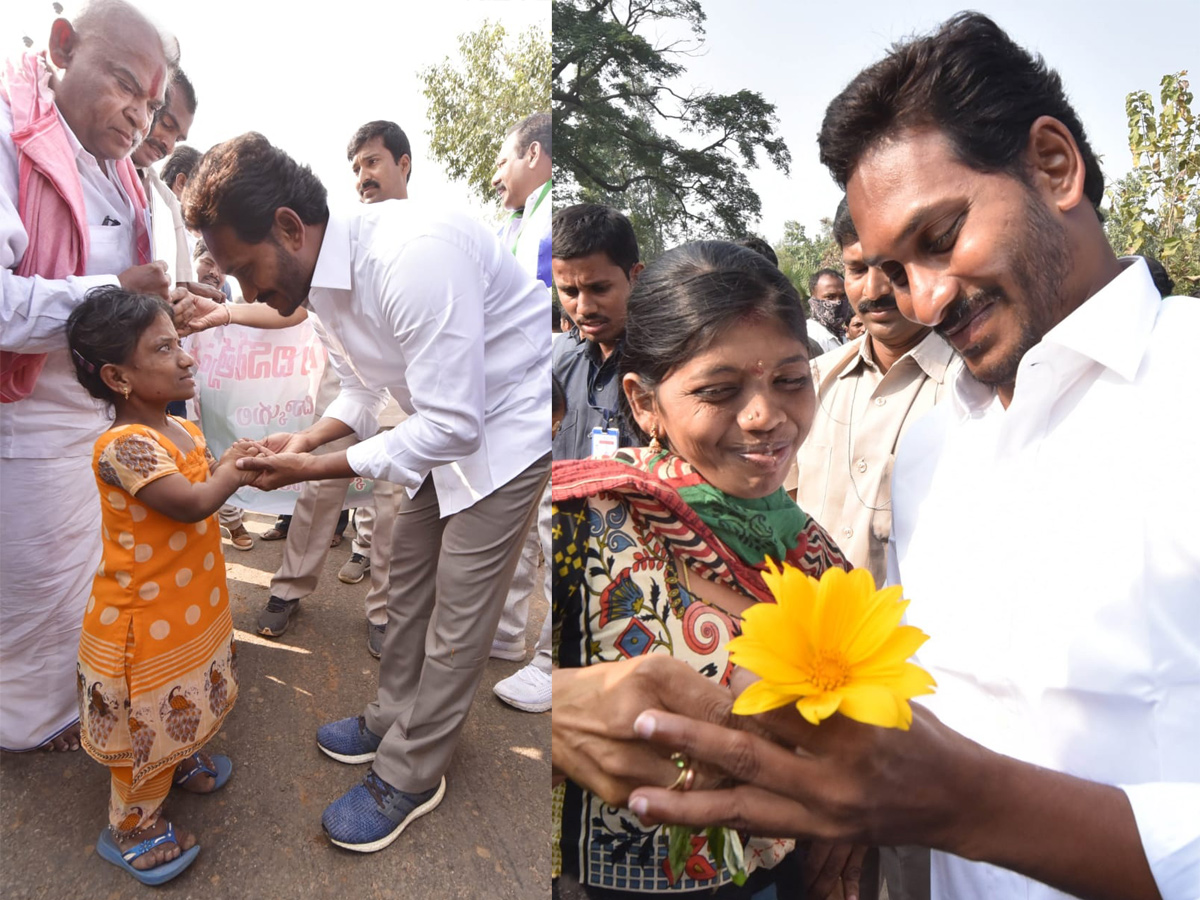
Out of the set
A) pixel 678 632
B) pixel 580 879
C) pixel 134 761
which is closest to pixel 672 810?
pixel 678 632

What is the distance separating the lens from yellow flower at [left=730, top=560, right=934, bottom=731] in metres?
0.44

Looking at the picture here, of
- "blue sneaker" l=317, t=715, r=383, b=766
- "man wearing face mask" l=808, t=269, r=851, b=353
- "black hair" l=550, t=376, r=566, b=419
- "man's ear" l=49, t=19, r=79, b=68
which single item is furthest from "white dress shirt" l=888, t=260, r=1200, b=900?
"man's ear" l=49, t=19, r=79, b=68

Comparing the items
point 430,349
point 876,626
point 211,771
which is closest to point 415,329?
point 430,349

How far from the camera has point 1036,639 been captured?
2.27ft

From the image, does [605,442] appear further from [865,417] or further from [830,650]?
[830,650]

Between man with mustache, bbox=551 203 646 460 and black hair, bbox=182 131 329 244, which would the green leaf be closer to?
man with mustache, bbox=551 203 646 460

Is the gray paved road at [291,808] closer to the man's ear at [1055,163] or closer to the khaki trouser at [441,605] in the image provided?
the khaki trouser at [441,605]

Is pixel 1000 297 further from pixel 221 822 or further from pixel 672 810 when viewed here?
pixel 221 822

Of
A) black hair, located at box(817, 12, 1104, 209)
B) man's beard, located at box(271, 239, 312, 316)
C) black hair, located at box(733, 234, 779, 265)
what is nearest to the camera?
black hair, located at box(817, 12, 1104, 209)

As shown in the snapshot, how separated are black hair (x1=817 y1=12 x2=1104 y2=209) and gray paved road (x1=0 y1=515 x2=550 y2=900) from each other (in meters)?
1.12

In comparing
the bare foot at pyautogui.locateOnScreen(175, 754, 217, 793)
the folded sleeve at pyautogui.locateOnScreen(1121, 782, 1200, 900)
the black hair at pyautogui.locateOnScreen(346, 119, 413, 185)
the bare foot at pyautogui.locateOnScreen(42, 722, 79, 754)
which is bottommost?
the bare foot at pyautogui.locateOnScreen(175, 754, 217, 793)

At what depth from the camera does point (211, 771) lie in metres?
1.26

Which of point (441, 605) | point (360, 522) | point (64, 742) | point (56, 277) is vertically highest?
point (56, 277)

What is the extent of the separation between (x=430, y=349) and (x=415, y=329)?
0.14 ft
